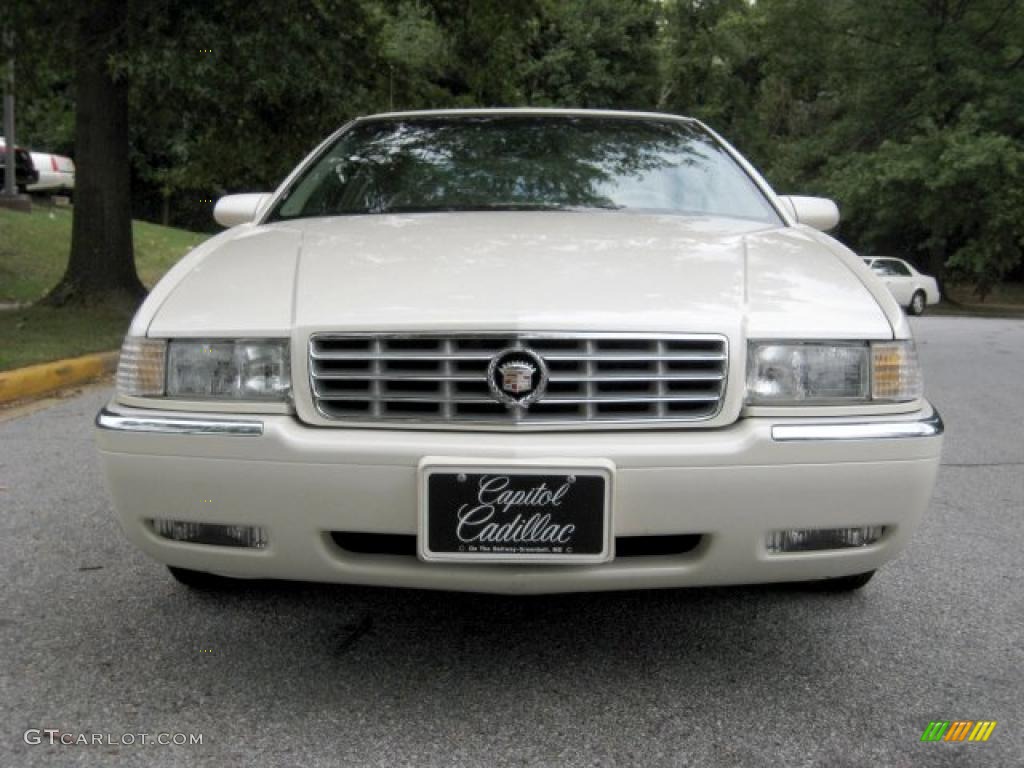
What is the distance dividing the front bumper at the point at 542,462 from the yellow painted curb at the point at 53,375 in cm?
486

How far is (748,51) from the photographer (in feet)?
124

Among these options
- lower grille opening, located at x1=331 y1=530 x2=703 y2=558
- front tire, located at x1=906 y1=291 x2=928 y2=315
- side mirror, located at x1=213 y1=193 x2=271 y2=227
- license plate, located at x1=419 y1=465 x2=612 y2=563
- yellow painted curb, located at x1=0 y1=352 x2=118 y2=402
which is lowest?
front tire, located at x1=906 y1=291 x2=928 y2=315

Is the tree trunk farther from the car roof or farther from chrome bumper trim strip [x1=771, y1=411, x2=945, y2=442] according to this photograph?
chrome bumper trim strip [x1=771, y1=411, x2=945, y2=442]

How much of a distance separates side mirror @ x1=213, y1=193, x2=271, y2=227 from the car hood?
67cm

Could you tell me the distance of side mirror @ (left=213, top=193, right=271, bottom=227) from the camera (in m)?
3.69

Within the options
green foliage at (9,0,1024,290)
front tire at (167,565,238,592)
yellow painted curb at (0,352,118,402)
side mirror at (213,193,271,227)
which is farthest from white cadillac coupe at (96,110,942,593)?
green foliage at (9,0,1024,290)

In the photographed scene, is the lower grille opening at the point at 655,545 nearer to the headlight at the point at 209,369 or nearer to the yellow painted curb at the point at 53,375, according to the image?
the headlight at the point at 209,369

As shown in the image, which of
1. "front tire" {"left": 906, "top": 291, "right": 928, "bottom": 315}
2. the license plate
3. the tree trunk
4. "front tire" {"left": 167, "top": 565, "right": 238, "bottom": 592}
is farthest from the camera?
"front tire" {"left": 906, "top": 291, "right": 928, "bottom": 315}

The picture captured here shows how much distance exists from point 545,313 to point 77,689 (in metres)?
1.48

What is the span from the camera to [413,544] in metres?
2.40

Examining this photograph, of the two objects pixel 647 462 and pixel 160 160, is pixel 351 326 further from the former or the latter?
pixel 160 160

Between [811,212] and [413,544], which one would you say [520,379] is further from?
[811,212]

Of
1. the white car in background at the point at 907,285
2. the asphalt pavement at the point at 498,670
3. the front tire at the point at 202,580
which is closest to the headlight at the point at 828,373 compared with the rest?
the asphalt pavement at the point at 498,670

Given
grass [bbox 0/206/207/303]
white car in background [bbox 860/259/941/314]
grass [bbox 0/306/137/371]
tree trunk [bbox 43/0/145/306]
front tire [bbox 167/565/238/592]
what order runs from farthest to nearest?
white car in background [bbox 860/259/941/314], grass [bbox 0/206/207/303], tree trunk [bbox 43/0/145/306], grass [bbox 0/306/137/371], front tire [bbox 167/565/238/592]
